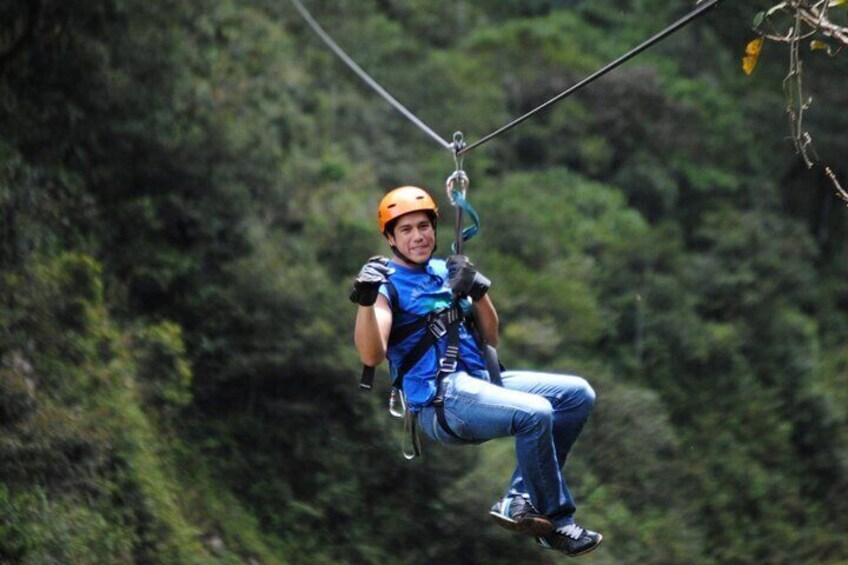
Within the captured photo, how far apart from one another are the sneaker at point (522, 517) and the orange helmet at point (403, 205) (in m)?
1.16

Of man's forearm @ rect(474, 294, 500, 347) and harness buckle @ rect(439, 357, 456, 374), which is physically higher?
man's forearm @ rect(474, 294, 500, 347)

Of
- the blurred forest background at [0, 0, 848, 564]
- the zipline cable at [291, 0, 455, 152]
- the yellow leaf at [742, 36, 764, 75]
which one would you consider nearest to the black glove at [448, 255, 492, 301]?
the zipline cable at [291, 0, 455, 152]

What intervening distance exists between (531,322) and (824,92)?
31.8 feet

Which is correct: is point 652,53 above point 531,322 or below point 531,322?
above

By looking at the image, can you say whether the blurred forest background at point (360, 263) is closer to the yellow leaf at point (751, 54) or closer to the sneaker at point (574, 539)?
the sneaker at point (574, 539)

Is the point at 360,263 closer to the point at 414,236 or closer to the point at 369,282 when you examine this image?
the point at 414,236

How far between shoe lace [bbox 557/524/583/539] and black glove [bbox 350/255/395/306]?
Answer: 115 cm

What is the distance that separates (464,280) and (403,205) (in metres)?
0.38

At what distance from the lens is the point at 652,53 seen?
85.0 feet

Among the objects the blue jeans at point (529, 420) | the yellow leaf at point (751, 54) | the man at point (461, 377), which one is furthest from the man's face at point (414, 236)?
the yellow leaf at point (751, 54)

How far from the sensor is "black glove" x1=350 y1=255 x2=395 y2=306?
482 centimetres

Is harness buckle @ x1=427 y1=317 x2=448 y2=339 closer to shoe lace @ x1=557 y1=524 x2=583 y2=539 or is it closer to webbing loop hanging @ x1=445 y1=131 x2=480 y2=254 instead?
webbing loop hanging @ x1=445 y1=131 x2=480 y2=254

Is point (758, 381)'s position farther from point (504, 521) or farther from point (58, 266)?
point (504, 521)

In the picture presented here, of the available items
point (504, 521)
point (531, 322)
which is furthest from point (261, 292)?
point (504, 521)
